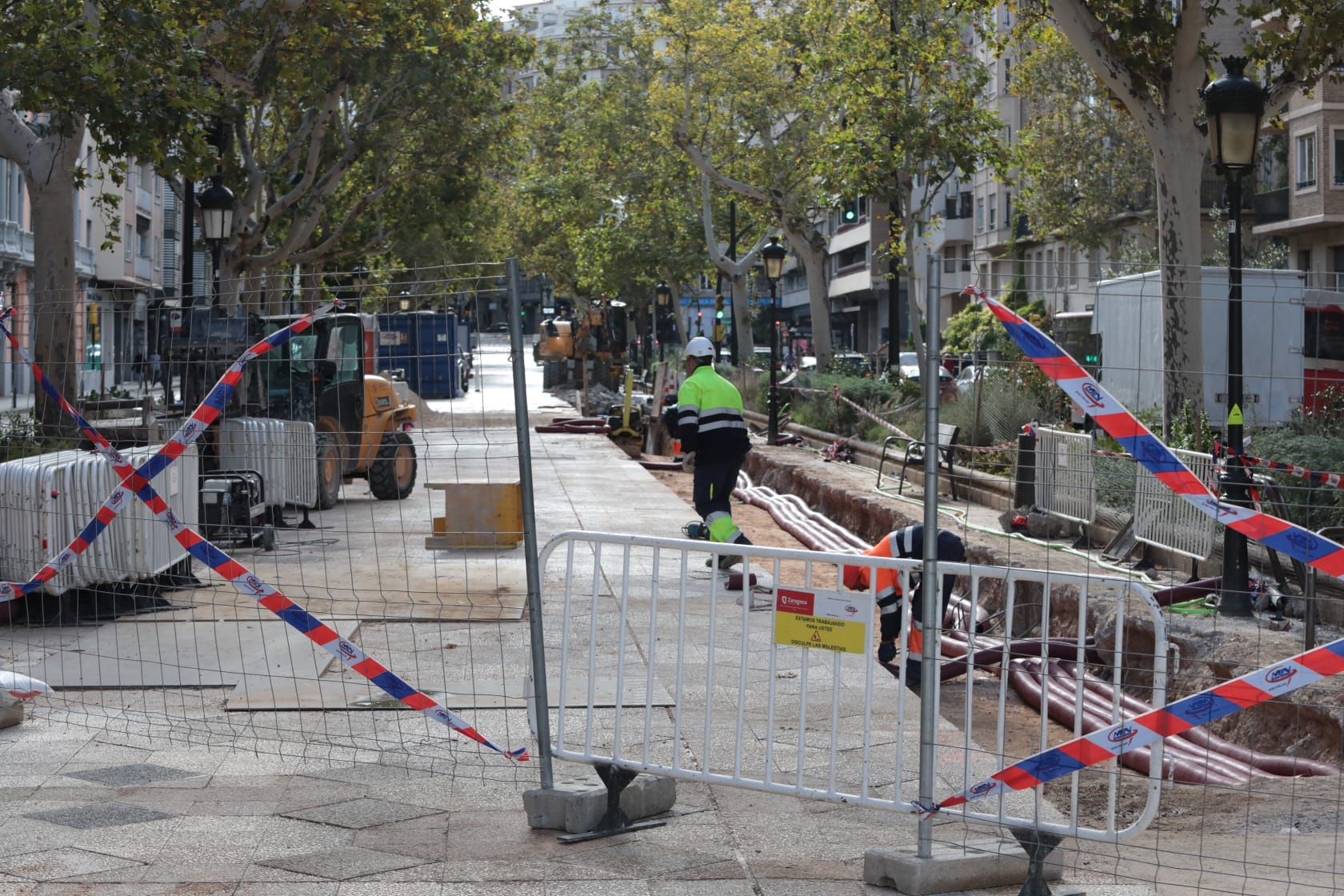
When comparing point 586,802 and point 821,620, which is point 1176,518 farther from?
point 586,802

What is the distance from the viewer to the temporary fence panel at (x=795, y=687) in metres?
5.16

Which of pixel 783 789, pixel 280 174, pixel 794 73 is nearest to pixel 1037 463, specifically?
pixel 783 789

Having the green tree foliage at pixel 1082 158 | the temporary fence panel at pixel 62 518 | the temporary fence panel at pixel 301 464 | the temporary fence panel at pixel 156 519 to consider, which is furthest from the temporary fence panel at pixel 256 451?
the green tree foliage at pixel 1082 158

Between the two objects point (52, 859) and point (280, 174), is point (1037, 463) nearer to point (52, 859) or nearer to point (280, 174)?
point (52, 859)

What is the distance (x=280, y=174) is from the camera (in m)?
31.6

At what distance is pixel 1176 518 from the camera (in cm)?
1167

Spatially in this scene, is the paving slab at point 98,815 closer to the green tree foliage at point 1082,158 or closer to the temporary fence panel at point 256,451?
the temporary fence panel at point 256,451

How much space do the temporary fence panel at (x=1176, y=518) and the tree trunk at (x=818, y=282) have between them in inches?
890

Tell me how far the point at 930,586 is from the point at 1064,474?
9.66m

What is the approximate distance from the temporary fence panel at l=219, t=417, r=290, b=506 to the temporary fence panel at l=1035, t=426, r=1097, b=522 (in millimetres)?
6175

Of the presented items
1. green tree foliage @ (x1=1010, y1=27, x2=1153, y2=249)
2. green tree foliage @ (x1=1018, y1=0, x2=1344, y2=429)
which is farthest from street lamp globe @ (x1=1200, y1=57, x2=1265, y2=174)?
green tree foliage @ (x1=1010, y1=27, x2=1153, y2=249)

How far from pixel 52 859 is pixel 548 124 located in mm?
49004

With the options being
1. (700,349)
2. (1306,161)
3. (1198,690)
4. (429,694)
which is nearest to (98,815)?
(429,694)

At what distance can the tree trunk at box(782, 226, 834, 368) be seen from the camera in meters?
34.8
